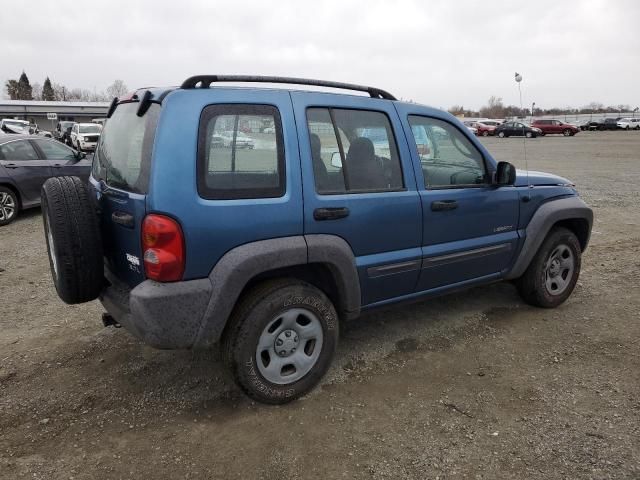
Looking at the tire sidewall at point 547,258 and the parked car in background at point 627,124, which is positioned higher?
the parked car in background at point 627,124

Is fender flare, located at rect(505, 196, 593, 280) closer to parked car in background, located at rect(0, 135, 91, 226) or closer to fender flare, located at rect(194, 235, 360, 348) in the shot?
fender flare, located at rect(194, 235, 360, 348)

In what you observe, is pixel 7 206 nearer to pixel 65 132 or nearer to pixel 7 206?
pixel 7 206

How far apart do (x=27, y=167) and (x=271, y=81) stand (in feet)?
24.1

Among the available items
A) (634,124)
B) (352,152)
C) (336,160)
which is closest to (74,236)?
(336,160)

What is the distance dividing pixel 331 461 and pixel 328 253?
115cm

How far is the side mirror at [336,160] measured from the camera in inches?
119

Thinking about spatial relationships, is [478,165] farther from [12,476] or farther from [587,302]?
[12,476]

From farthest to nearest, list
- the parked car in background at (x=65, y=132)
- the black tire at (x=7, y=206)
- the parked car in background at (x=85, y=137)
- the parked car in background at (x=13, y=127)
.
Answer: the parked car in background at (x=65, y=132), the parked car in background at (x=13, y=127), the parked car in background at (x=85, y=137), the black tire at (x=7, y=206)

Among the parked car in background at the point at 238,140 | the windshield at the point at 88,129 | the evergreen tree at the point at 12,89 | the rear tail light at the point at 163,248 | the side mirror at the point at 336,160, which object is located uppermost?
the evergreen tree at the point at 12,89

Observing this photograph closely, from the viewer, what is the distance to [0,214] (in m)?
8.12

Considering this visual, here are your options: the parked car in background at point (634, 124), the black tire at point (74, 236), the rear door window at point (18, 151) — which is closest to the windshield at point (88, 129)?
the rear door window at point (18, 151)

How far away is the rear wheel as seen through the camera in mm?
8148

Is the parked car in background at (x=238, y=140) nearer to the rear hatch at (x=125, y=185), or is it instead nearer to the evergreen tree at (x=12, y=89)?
the rear hatch at (x=125, y=185)

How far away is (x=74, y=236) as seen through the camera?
2721 mm
